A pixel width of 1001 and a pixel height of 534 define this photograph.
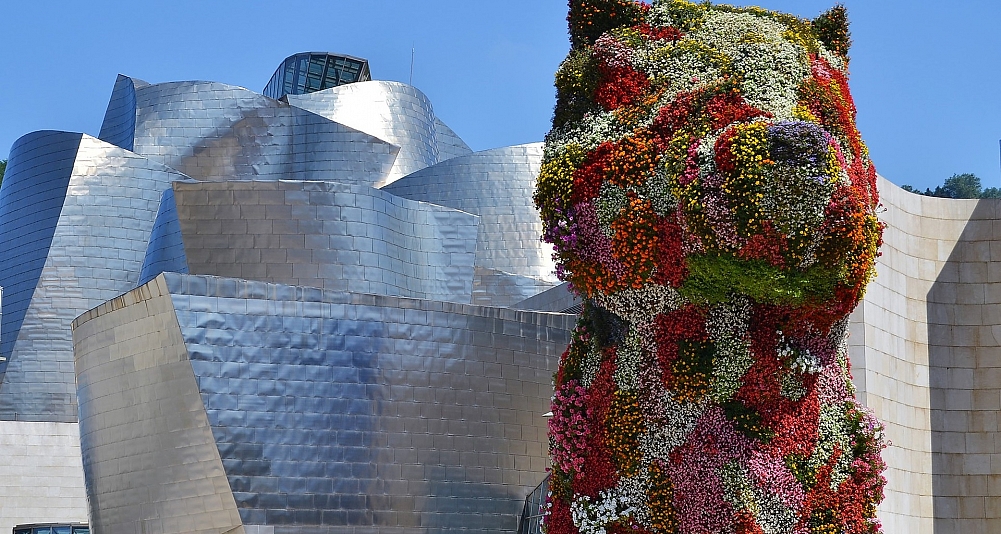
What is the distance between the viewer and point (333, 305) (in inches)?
770

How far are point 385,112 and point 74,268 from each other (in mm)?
9876

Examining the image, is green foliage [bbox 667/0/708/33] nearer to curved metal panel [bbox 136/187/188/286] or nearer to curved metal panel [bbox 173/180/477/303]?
curved metal panel [bbox 173/180/477/303]

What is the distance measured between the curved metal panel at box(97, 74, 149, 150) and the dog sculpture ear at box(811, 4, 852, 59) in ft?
71.8

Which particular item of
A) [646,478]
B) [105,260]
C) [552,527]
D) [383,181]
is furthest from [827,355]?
[105,260]

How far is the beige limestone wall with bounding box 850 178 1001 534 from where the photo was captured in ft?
66.5

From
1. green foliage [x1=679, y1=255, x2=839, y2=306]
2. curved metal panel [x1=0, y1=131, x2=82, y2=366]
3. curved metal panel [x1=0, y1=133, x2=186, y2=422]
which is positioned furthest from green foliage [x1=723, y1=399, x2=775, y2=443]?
curved metal panel [x1=0, y1=131, x2=82, y2=366]

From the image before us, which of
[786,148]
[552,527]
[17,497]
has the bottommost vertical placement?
[17,497]

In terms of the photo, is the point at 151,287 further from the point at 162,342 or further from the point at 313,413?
the point at 313,413

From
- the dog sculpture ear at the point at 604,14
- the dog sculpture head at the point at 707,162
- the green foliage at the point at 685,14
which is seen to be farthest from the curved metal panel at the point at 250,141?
the green foliage at the point at 685,14

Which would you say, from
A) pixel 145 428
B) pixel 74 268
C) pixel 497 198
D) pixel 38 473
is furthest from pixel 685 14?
pixel 38 473

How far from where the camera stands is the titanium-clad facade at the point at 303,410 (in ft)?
61.0

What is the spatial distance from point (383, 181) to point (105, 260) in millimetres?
7322

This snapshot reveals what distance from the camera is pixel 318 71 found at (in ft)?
142

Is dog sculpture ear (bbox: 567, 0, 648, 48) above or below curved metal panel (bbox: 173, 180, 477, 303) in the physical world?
above
